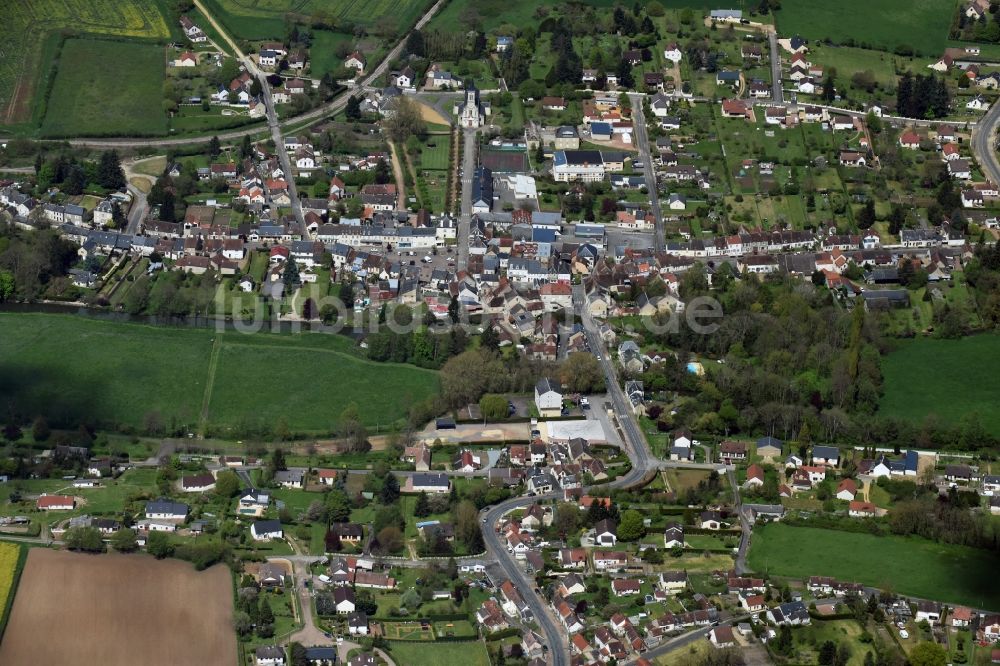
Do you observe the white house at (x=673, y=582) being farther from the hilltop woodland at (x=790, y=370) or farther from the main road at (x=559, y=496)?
the hilltop woodland at (x=790, y=370)

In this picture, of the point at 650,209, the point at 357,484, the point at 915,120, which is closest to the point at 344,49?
the point at 650,209

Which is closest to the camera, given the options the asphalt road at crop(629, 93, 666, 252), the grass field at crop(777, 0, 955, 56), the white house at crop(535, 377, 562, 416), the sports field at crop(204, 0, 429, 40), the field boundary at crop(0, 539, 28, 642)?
the field boundary at crop(0, 539, 28, 642)

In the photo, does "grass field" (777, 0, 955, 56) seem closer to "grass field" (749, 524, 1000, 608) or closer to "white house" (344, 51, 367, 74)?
"white house" (344, 51, 367, 74)

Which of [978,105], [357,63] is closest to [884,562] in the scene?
[978,105]

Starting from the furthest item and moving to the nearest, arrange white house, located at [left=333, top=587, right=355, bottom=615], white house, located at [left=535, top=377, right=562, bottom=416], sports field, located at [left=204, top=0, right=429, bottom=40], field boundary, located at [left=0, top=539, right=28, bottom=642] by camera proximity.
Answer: sports field, located at [left=204, top=0, right=429, bottom=40], white house, located at [left=535, top=377, right=562, bottom=416], field boundary, located at [left=0, top=539, right=28, bottom=642], white house, located at [left=333, top=587, right=355, bottom=615]

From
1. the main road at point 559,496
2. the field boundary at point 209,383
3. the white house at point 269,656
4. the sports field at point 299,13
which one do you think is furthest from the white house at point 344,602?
the sports field at point 299,13

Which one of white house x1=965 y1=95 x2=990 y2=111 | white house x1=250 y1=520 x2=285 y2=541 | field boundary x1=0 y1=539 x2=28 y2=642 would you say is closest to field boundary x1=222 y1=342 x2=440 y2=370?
white house x1=250 y1=520 x2=285 y2=541
